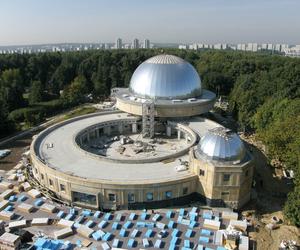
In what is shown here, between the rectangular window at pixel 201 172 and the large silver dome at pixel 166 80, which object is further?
the large silver dome at pixel 166 80

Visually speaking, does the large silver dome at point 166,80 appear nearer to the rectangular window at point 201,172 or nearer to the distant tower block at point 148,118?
the distant tower block at point 148,118

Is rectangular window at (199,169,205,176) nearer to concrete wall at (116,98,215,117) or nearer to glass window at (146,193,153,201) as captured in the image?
glass window at (146,193,153,201)

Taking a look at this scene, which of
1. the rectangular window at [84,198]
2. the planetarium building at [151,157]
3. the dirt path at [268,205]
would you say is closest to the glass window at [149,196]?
the planetarium building at [151,157]

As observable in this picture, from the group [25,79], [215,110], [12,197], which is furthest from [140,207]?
[25,79]

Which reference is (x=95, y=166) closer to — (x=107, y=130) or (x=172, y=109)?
(x=107, y=130)

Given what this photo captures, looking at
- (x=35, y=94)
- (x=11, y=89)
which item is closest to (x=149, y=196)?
(x=11, y=89)
